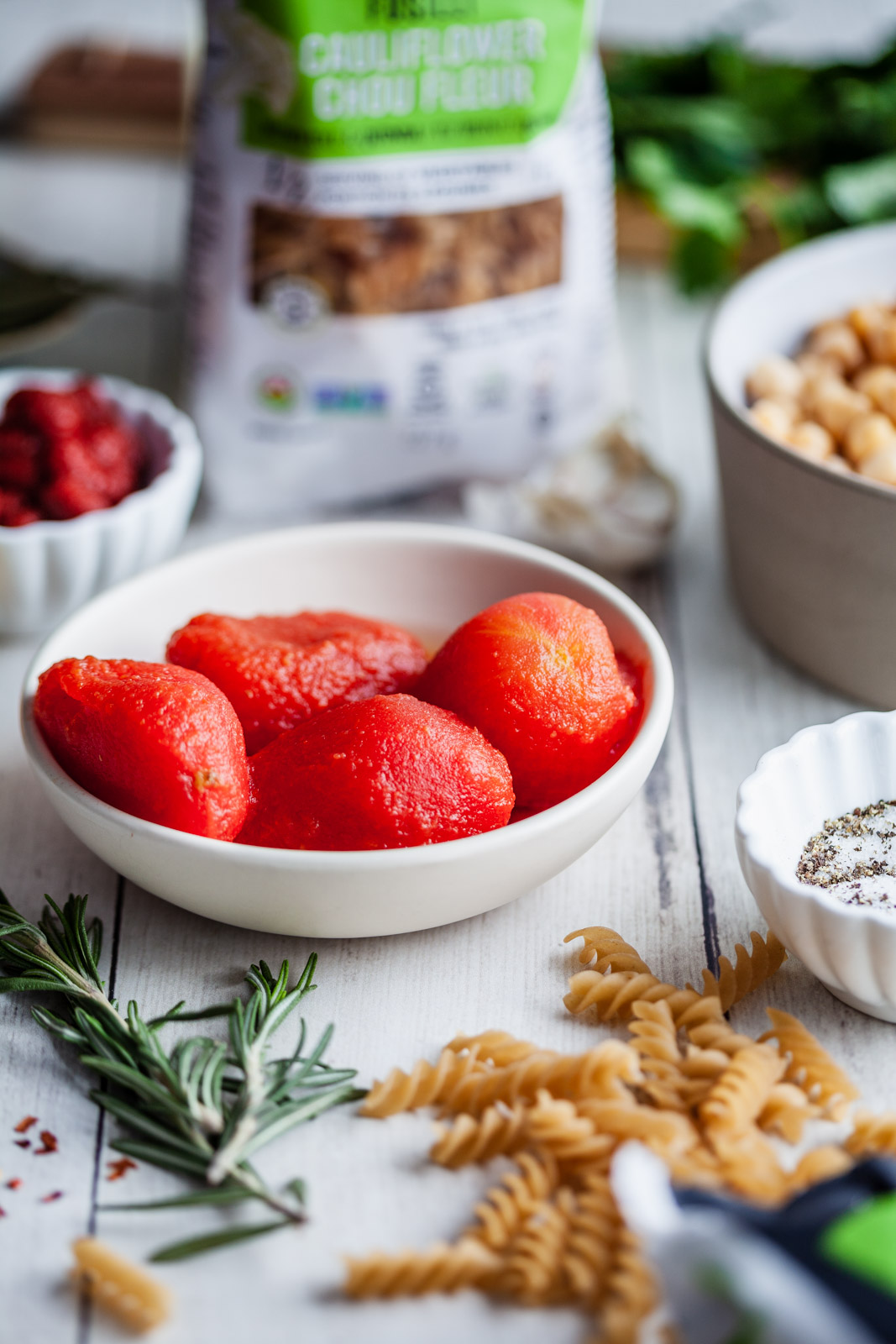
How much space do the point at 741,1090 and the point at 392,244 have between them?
115 centimetres

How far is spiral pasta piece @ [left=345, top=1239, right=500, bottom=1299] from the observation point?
2.98ft

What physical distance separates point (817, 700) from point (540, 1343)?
865 millimetres

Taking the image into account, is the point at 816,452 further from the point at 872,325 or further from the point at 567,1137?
the point at 567,1137

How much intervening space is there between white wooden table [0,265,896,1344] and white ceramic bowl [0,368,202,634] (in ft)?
0.27

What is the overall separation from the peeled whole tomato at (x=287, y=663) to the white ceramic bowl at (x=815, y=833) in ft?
1.12

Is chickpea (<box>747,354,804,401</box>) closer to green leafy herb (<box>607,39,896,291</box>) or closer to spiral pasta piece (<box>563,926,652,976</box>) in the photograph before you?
green leafy herb (<box>607,39,896,291</box>)

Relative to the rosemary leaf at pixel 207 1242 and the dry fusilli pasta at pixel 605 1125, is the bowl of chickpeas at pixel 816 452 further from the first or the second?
the rosemary leaf at pixel 207 1242

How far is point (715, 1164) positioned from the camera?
970 mm

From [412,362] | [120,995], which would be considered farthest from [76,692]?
[412,362]

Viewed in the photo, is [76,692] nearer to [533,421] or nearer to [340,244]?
[340,244]

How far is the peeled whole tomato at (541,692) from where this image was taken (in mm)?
1187

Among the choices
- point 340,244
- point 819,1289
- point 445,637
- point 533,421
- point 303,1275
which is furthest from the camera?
point 533,421

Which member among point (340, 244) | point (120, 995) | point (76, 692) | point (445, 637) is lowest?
point (120, 995)

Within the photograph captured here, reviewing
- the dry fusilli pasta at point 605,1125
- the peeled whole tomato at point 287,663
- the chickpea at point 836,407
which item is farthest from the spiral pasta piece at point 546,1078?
the chickpea at point 836,407
